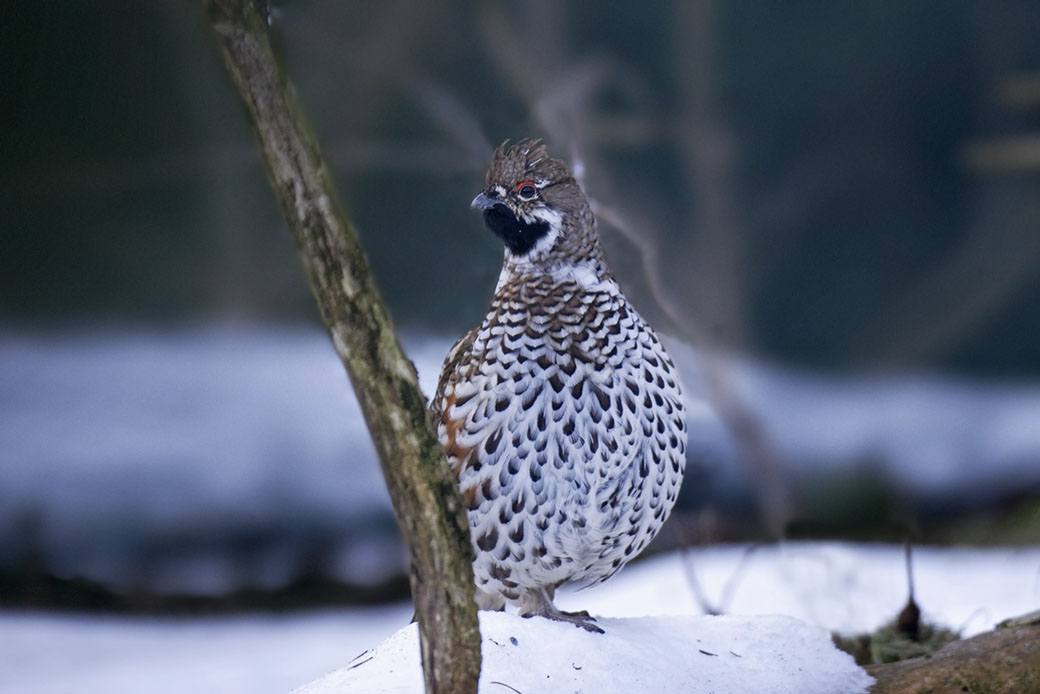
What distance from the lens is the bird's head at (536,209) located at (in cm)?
180

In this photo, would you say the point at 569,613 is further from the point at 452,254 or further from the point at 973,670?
the point at 452,254

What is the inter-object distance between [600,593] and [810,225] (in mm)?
1365

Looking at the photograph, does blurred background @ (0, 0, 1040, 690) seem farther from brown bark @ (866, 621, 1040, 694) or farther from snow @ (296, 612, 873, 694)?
brown bark @ (866, 621, 1040, 694)

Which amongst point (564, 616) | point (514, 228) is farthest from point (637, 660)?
point (514, 228)

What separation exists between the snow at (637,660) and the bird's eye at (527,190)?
2.25 feet

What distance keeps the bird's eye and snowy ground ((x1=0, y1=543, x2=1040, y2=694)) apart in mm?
1636

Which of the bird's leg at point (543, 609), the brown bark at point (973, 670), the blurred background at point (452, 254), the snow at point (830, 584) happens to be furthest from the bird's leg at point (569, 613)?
the blurred background at point (452, 254)

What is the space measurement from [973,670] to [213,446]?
8.07 ft

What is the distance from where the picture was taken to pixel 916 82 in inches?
142

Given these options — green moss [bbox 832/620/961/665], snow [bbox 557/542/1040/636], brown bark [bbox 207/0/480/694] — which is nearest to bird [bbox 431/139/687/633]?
brown bark [bbox 207/0/480/694]

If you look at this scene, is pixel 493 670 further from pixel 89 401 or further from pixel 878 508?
pixel 878 508

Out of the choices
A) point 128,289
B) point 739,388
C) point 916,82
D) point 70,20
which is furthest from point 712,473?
point 70,20

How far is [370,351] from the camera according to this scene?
1.31 metres

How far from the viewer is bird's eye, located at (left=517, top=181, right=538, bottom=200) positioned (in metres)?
1.79
